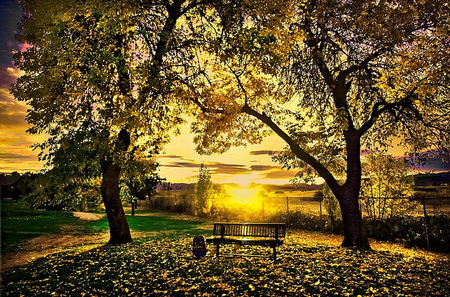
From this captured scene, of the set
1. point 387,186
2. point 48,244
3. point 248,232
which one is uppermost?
point 387,186

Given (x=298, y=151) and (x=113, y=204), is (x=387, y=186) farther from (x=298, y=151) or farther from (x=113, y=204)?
(x=113, y=204)

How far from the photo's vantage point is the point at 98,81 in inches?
412

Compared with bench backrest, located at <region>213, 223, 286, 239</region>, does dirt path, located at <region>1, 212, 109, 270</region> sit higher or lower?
lower

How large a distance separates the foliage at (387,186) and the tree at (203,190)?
1458cm

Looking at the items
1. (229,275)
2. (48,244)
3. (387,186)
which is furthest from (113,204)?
(387,186)

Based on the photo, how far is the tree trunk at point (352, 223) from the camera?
1209cm

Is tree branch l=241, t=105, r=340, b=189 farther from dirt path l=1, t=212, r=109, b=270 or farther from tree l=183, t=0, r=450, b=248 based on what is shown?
dirt path l=1, t=212, r=109, b=270

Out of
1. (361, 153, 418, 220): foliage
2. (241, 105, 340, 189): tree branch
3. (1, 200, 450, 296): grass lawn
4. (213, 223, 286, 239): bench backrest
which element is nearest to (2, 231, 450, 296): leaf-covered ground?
(1, 200, 450, 296): grass lawn

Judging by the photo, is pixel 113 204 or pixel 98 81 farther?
pixel 113 204

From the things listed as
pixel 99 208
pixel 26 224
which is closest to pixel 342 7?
pixel 26 224

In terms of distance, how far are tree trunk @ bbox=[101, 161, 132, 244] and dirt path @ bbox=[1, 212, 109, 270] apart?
100 centimetres

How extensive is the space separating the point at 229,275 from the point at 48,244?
412 inches

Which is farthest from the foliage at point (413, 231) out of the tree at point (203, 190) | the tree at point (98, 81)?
the tree at point (203, 190)

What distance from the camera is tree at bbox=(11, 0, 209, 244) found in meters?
9.96
